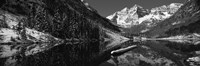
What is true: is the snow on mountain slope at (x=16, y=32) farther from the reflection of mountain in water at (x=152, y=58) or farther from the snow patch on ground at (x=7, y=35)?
the reflection of mountain in water at (x=152, y=58)

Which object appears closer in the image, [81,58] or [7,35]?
[81,58]

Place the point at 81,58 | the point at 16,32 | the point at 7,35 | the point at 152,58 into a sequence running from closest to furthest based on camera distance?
the point at 81,58, the point at 152,58, the point at 7,35, the point at 16,32

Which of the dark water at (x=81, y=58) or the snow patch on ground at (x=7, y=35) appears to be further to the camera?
the snow patch on ground at (x=7, y=35)

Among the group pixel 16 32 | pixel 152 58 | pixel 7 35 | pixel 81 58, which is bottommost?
pixel 152 58

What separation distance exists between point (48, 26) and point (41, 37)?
28.9m

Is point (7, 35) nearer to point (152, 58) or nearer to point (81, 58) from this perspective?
point (81, 58)

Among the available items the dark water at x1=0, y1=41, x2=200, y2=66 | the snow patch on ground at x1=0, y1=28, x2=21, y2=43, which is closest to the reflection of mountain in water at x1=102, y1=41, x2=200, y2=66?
the dark water at x1=0, y1=41, x2=200, y2=66

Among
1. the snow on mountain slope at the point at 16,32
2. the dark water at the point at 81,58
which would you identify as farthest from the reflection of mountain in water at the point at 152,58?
the snow on mountain slope at the point at 16,32

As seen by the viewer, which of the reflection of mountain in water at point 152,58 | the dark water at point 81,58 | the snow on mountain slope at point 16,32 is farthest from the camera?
the snow on mountain slope at point 16,32

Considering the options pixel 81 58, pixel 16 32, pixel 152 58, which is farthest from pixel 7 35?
pixel 152 58

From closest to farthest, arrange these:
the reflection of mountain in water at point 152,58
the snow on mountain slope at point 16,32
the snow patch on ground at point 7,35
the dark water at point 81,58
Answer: the dark water at point 81,58 < the reflection of mountain in water at point 152,58 < the snow patch on ground at point 7,35 < the snow on mountain slope at point 16,32

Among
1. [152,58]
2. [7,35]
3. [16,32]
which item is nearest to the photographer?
[152,58]

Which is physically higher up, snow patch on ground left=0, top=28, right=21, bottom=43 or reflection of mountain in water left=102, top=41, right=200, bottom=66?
snow patch on ground left=0, top=28, right=21, bottom=43

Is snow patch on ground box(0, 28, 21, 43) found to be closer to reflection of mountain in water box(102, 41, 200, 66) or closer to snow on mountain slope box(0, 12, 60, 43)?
snow on mountain slope box(0, 12, 60, 43)
